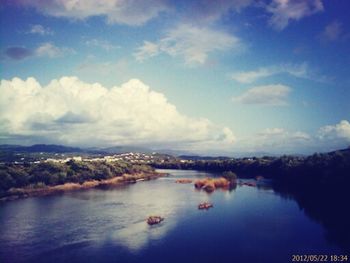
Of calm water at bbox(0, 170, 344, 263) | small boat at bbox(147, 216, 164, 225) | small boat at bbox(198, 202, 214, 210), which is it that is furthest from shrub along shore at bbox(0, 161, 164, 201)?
small boat at bbox(198, 202, 214, 210)

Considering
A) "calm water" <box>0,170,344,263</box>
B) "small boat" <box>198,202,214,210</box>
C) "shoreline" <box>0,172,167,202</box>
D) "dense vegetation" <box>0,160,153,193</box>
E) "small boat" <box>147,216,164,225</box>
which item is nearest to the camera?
"calm water" <box>0,170,344,263</box>

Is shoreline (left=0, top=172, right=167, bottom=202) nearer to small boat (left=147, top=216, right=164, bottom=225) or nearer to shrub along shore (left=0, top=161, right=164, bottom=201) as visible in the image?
shrub along shore (left=0, top=161, right=164, bottom=201)

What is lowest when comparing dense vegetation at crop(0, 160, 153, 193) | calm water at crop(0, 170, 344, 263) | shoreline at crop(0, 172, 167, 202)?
calm water at crop(0, 170, 344, 263)

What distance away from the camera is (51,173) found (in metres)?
88.2

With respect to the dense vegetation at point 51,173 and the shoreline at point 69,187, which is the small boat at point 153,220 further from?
the dense vegetation at point 51,173

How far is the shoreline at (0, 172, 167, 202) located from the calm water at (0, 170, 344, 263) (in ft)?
19.4

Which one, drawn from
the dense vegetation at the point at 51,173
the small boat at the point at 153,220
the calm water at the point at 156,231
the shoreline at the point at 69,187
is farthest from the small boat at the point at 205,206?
the dense vegetation at the point at 51,173

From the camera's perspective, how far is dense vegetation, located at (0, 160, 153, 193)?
78688mm

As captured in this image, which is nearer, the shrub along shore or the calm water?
the calm water

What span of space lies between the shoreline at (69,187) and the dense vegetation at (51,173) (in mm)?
1158

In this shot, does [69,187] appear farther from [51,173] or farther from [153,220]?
[153,220]

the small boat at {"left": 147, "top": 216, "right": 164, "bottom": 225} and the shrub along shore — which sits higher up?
the shrub along shore

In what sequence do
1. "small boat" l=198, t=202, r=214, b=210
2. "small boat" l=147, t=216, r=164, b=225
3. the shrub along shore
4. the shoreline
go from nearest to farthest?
"small boat" l=147, t=216, r=164, b=225, "small boat" l=198, t=202, r=214, b=210, the shoreline, the shrub along shore

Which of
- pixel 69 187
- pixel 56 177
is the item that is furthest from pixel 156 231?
pixel 69 187
